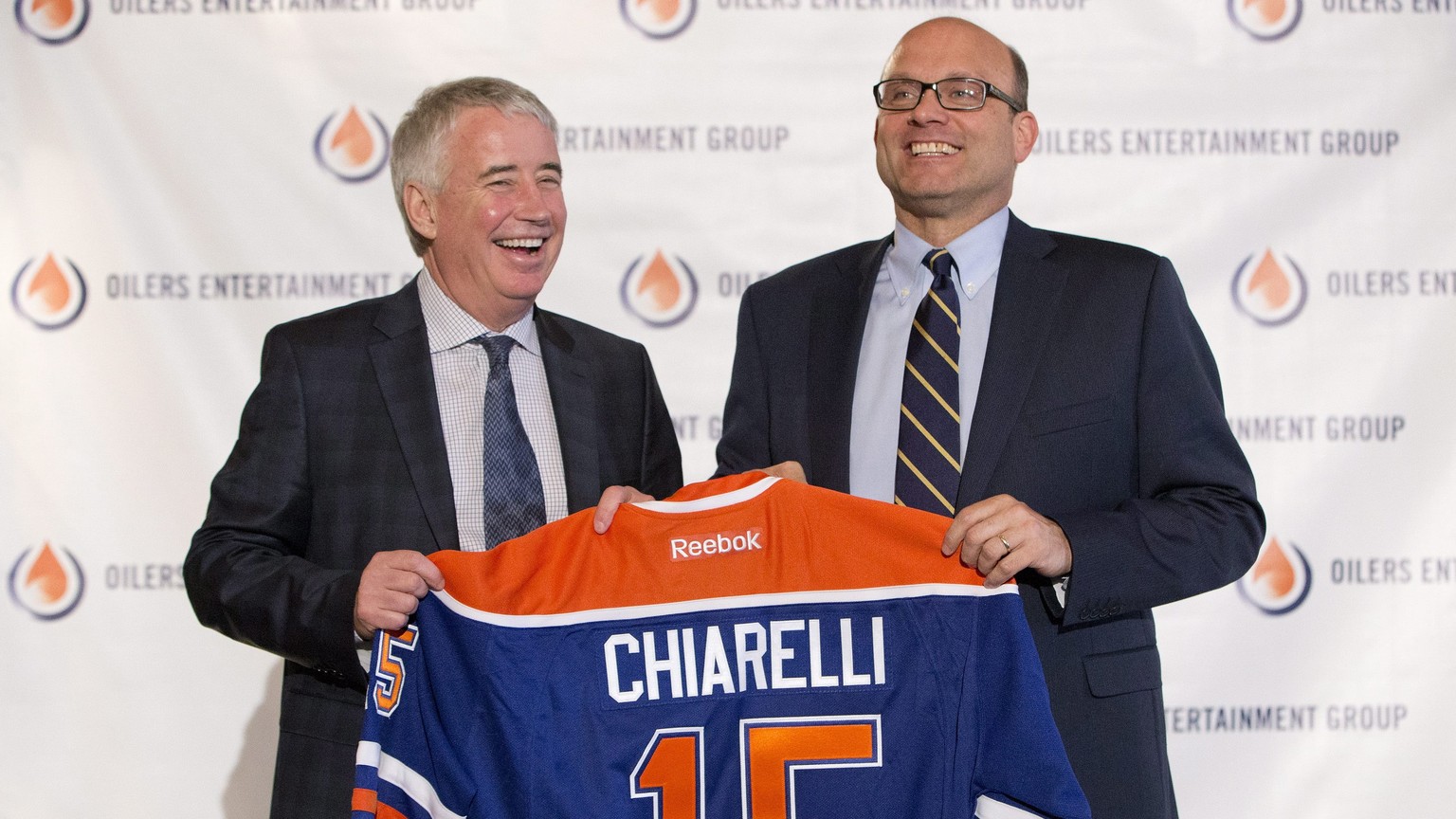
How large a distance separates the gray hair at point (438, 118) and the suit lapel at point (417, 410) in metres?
0.22

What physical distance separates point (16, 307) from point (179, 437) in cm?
56

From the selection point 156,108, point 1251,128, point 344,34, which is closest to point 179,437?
point 156,108

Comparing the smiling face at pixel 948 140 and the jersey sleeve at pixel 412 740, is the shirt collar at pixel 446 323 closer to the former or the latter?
the jersey sleeve at pixel 412 740

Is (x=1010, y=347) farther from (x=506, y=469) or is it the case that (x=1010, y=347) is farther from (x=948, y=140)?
Answer: (x=506, y=469)

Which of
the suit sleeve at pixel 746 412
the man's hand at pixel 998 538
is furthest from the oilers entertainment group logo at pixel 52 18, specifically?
the man's hand at pixel 998 538

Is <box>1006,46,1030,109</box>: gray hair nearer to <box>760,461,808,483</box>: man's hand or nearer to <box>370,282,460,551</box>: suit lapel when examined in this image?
<box>760,461,808,483</box>: man's hand

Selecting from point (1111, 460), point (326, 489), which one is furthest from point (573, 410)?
point (1111, 460)

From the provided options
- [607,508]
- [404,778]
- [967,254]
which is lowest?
[404,778]

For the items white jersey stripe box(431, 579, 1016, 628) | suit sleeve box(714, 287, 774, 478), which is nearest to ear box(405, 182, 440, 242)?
suit sleeve box(714, 287, 774, 478)

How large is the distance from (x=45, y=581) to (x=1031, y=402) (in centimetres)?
263

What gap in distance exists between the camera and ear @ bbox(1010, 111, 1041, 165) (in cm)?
209

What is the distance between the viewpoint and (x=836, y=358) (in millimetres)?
2078

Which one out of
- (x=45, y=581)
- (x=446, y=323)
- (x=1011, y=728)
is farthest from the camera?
(x=45, y=581)

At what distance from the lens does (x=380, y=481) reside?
1.95m
